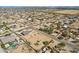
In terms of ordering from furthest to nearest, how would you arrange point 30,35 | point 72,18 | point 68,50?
1. point 72,18
2. point 30,35
3. point 68,50

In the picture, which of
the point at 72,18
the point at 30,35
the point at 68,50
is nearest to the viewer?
the point at 68,50

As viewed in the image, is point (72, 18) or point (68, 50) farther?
point (72, 18)

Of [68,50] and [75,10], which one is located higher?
[75,10]

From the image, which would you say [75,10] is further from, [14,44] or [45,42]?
[14,44]
